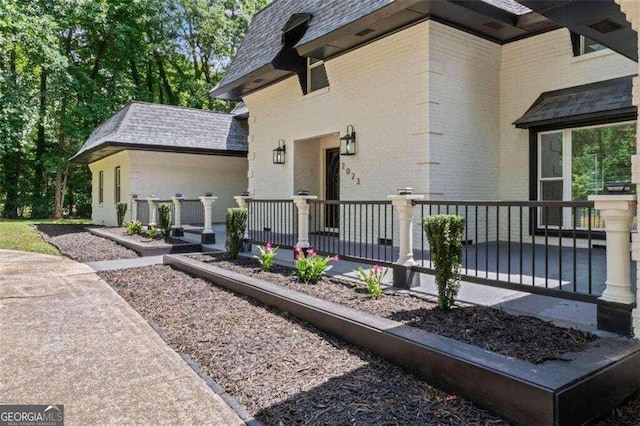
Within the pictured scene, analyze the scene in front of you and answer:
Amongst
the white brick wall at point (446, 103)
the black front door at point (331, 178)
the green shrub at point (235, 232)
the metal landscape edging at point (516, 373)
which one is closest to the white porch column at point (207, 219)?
the green shrub at point (235, 232)

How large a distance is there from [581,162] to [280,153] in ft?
22.0

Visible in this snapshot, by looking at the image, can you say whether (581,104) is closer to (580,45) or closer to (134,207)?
(580,45)

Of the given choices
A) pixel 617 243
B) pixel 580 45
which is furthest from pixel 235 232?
pixel 580 45

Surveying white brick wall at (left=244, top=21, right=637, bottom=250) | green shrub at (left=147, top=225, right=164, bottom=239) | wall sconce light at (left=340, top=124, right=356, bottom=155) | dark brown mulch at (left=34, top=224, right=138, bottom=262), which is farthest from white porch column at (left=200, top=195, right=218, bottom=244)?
wall sconce light at (left=340, top=124, right=356, bottom=155)

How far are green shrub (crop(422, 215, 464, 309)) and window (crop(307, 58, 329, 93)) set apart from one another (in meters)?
6.72

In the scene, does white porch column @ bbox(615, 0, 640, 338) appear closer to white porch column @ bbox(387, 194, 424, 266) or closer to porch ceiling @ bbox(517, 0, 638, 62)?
porch ceiling @ bbox(517, 0, 638, 62)

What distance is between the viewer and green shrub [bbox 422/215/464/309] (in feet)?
12.5

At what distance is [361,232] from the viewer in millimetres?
7469

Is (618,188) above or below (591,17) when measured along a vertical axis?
below

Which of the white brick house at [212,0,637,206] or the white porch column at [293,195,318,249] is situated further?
the white brick house at [212,0,637,206]

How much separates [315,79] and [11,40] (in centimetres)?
1548

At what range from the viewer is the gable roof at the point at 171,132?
46.4 feet

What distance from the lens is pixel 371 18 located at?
7.12 meters

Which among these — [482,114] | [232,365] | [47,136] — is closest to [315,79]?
[482,114]
